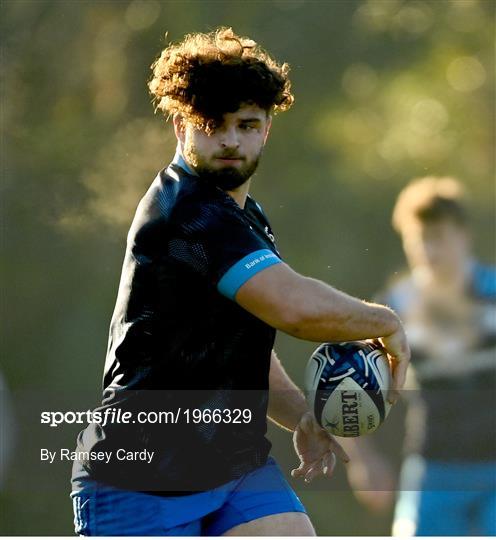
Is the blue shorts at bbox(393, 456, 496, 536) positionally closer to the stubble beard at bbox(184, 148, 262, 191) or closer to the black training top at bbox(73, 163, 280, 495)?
the black training top at bbox(73, 163, 280, 495)

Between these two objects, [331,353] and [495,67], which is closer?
[331,353]

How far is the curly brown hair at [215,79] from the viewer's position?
4801 millimetres

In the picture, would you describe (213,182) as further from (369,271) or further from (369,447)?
(369,271)

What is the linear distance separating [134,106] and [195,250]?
10.5 meters

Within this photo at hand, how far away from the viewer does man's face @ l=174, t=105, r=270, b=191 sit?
474 centimetres

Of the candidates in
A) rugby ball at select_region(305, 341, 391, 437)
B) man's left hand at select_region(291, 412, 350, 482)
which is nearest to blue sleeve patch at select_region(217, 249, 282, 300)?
rugby ball at select_region(305, 341, 391, 437)

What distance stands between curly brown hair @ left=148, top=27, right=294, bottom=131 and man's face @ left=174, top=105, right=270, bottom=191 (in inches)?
1.4

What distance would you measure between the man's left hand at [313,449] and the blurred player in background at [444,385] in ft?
8.01

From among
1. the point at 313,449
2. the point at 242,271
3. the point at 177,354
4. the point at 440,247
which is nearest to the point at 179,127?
the point at 242,271

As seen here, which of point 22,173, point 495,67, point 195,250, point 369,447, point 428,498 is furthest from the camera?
point 495,67

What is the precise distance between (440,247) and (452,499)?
1.39 metres

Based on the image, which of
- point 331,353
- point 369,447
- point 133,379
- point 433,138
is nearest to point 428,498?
point 369,447

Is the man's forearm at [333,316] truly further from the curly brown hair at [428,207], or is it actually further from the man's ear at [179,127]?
the curly brown hair at [428,207]

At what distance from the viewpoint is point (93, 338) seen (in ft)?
47.2
